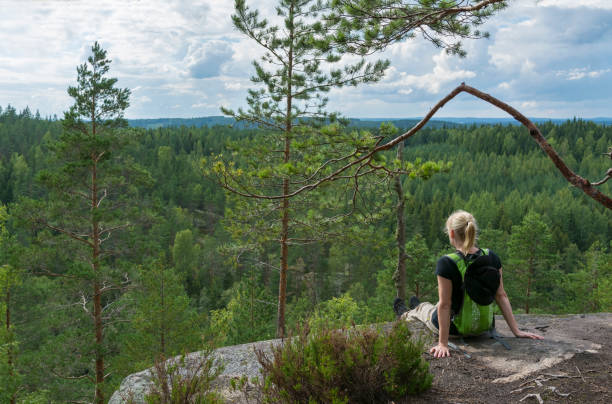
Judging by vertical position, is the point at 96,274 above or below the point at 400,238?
below

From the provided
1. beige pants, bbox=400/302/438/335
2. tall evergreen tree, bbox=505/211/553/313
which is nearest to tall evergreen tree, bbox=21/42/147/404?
beige pants, bbox=400/302/438/335

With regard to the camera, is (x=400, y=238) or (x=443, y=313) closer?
(x=443, y=313)

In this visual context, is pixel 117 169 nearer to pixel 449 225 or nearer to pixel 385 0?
pixel 385 0

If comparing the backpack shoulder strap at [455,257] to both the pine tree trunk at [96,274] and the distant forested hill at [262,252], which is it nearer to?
the distant forested hill at [262,252]

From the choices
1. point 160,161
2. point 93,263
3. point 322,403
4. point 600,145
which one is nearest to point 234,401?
point 322,403

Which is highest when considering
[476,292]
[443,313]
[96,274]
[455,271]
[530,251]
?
[455,271]

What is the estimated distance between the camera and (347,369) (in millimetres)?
2994

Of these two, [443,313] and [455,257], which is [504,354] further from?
[455,257]

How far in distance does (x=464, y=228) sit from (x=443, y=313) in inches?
29.9

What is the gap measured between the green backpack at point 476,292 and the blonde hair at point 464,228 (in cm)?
12

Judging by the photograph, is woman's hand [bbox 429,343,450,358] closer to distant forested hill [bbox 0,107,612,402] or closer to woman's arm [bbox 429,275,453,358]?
woman's arm [bbox 429,275,453,358]

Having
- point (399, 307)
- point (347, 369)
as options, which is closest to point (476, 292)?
point (347, 369)

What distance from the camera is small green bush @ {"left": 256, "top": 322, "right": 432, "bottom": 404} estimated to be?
2820 millimetres

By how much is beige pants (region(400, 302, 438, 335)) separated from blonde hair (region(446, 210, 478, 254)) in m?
1.04
